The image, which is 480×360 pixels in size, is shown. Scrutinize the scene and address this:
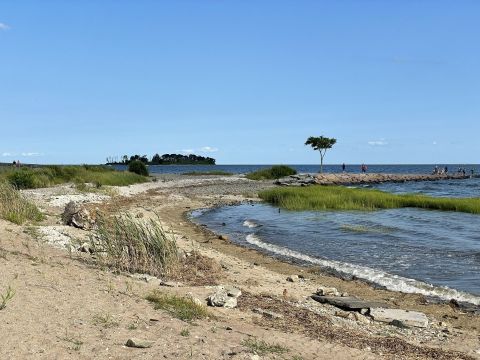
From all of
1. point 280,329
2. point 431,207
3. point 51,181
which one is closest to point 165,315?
point 280,329

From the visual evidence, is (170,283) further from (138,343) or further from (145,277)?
(138,343)

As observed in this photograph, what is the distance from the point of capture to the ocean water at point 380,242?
50.4ft

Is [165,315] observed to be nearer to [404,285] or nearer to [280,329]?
[280,329]

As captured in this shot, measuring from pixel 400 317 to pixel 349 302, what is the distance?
1.38 metres

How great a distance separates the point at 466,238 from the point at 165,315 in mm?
18488

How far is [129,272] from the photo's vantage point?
11.9m

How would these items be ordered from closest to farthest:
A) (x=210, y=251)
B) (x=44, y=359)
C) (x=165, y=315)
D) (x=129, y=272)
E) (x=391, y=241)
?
(x=44, y=359)
(x=165, y=315)
(x=129, y=272)
(x=210, y=251)
(x=391, y=241)

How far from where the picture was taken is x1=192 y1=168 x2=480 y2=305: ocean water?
50.4ft

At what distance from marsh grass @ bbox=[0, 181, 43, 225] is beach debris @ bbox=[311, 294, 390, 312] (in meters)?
10.4

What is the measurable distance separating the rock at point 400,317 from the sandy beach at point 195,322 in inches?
6.2

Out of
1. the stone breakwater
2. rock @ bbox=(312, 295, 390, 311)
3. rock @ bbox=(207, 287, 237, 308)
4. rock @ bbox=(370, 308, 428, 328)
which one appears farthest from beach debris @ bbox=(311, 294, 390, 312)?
the stone breakwater

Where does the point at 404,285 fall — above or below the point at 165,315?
below

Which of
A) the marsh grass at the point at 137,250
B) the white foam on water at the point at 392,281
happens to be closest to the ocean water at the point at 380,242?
the white foam on water at the point at 392,281

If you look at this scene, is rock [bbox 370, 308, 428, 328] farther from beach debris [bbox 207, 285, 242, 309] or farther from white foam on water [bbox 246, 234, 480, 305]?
beach debris [bbox 207, 285, 242, 309]
